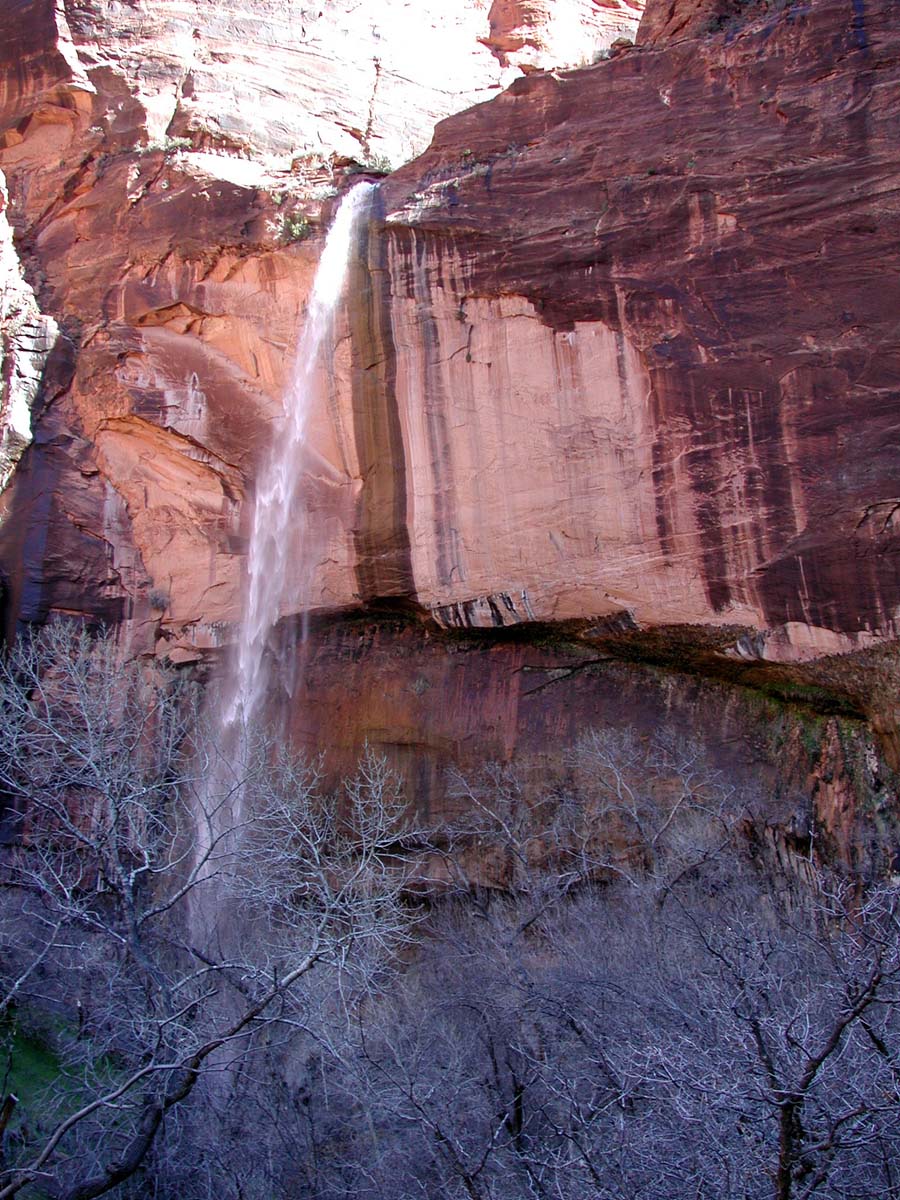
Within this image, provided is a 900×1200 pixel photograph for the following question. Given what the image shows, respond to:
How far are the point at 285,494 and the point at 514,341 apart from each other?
463cm

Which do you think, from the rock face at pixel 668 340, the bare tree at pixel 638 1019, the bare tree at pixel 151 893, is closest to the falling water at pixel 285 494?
the rock face at pixel 668 340

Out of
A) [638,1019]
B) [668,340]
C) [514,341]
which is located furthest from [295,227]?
[638,1019]

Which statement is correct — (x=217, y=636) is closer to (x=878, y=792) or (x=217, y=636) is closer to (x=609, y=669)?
(x=609, y=669)

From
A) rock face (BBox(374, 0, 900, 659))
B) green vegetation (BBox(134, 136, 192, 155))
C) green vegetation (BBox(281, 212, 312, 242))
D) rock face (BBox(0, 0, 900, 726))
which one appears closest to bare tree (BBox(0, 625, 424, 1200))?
rock face (BBox(0, 0, 900, 726))

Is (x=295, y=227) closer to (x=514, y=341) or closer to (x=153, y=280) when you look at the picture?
(x=153, y=280)

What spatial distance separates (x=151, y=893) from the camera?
19156mm

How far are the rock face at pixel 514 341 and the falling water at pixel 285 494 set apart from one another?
1.01 feet

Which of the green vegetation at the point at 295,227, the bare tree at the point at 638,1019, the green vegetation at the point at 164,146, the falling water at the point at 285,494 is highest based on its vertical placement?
the green vegetation at the point at 164,146

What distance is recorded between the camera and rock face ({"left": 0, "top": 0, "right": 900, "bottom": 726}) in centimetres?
1546

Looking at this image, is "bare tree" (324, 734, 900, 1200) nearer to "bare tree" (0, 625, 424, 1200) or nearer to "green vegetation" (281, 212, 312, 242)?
"bare tree" (0, 625, 424, 1200)

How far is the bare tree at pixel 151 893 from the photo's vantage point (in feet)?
37.6

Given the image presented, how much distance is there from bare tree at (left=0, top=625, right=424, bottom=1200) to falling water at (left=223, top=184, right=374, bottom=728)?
1150 millimetres

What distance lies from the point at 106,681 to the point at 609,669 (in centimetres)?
796

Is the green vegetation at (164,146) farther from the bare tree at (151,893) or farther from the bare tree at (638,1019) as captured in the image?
the bare tree at (638,1019)
